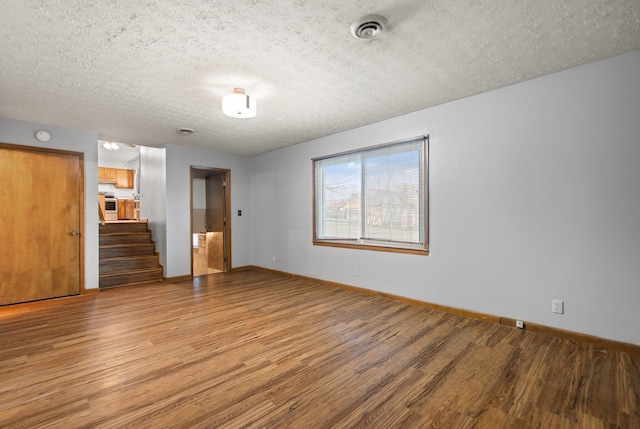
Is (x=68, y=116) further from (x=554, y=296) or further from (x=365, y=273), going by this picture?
(x=554, y=296)

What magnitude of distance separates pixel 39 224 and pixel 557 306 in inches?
255

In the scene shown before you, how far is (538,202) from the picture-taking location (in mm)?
2908

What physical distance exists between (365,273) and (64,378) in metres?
3.45

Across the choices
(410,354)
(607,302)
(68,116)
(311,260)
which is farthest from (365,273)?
(68,116)

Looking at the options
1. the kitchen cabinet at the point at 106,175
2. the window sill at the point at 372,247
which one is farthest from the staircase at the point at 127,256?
the kitchen cabinet at the point at 106,175

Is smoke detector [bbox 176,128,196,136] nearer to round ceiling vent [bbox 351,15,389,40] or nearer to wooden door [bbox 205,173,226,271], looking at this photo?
wooden door [bbox 205,173,226,271]

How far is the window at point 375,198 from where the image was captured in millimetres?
3830

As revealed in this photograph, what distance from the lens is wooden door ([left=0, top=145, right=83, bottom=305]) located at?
393cm

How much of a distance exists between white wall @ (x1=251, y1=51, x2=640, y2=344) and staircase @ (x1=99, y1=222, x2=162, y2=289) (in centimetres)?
432

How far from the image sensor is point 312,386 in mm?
2043

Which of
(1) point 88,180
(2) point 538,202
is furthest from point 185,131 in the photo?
(2) point 538,202

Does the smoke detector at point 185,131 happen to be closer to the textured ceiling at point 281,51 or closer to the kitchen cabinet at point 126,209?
the textured ceiling at point 281,51

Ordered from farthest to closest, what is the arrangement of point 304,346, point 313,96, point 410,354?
point 313,96 → point 304,346 → point 410,354

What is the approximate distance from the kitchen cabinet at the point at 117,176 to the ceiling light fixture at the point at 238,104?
29.6 feet
